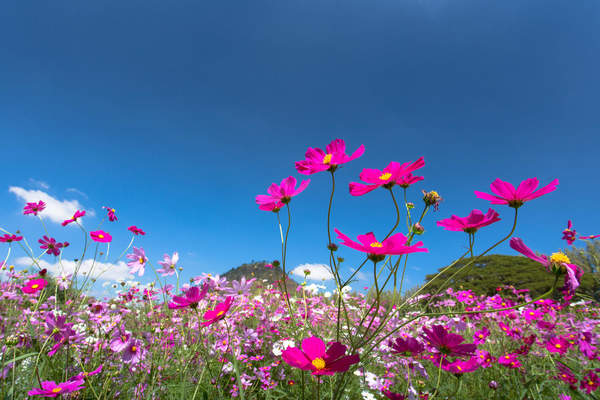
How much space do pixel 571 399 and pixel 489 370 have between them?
0.69 meters

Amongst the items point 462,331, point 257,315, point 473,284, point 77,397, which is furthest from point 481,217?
point 473,284

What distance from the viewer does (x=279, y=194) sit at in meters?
1.23

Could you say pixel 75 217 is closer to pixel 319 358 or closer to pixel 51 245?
pixel 51 245

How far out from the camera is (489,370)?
2611mm

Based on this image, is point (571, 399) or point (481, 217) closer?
point (481, 217)

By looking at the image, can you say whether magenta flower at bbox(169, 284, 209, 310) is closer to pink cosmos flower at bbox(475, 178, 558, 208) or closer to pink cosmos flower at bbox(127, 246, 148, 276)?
pink cosmos flower at bbox(127, 246, 148, 276)

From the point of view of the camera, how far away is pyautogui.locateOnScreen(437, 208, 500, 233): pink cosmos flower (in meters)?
0.97

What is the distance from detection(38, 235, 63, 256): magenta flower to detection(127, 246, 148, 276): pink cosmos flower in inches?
51.9

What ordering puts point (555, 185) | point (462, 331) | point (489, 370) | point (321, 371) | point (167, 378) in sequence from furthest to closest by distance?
1. point (462, 331)
2. point (489, 370)
3. point (167, 378)
4. point (555, 185)
5. point (321, 371)

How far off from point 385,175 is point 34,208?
324cm

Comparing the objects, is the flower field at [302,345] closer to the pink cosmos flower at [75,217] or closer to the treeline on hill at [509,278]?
the pink cosmos flower at [75,217]

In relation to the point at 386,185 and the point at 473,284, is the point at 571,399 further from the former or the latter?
the point at 473,284

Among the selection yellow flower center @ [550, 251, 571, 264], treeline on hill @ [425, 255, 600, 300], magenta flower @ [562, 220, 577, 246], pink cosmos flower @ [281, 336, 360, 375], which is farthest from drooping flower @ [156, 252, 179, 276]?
treeline on hill @ [425, 255, 600, 300]

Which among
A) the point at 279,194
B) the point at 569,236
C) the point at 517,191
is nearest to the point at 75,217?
the point at 279,194
